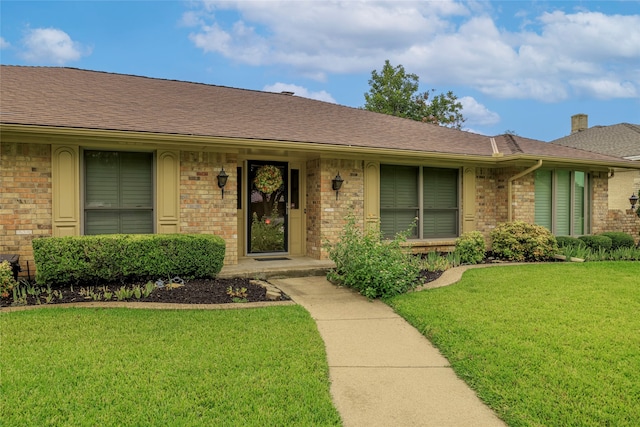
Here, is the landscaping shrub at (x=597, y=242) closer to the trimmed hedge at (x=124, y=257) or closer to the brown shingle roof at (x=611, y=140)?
the brown shingle roof at (x=611, y=140)

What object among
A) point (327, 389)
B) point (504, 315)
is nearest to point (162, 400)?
point (327, 389)

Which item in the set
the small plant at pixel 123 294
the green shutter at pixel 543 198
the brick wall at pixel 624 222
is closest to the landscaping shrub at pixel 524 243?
the green shutter at pixel 543 198

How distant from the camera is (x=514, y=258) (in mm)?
9445

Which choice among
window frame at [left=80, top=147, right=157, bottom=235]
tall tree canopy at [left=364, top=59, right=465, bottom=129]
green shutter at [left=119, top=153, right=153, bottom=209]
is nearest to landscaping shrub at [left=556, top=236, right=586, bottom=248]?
window frame at [left=80, top=147, right=157, bottom=235]

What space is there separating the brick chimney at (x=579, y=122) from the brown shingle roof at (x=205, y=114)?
1293cm

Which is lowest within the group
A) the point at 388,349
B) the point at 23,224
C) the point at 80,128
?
the point at 388,349

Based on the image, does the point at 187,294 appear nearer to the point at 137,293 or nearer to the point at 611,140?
the point at 137,293

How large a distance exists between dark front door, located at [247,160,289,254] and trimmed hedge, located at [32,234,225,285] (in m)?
2.00

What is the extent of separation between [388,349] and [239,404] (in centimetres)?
183

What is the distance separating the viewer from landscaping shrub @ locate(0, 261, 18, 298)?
5680 millimetres

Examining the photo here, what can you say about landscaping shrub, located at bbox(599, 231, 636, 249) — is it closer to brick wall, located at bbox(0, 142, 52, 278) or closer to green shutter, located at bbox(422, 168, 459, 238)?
green shutter, located at bbox(422, 168, 459, 238)

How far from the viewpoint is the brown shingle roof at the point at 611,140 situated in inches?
→ 630

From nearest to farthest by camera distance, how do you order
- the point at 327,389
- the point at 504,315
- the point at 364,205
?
1. the point at 327,389
2. the point at 504,315
3. the point at 364,205

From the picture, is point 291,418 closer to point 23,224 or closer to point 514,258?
point 23,224
